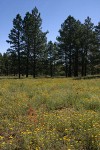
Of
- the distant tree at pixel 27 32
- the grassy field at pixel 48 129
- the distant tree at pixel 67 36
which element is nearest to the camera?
the grassy field at pixel 48 129

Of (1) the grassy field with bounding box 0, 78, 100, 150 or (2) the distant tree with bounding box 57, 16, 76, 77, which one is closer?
(1) the grassy field with bounding box 0, 78, 100, 150

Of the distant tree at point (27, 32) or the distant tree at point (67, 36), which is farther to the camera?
the distant tree at point (67, 36)

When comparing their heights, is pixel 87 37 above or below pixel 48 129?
above

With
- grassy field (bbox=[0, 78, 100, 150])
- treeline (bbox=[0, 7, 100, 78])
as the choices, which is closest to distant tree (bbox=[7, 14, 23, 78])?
treeline (bbox=[0, 7, 100, 78])

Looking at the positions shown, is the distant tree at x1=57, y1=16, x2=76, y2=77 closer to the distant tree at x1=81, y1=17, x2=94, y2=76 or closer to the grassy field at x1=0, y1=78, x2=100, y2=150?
the distant tree at x1=81, y1=17, x2=94, y2=76

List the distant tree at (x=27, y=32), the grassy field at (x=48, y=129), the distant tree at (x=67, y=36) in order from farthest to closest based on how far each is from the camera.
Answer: the distant tree at (x=67, y=36) → the distant tree at (x=27, y=32) → the grassy field at (x=48, y=129)

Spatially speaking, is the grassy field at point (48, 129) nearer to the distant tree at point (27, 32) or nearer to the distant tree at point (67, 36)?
the distant tree at point (27, 32)

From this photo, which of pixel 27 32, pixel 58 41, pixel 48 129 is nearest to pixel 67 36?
pixel 58 41

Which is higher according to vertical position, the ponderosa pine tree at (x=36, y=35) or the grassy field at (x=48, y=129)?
the ponderosa pine tree at (x=36, y=35)

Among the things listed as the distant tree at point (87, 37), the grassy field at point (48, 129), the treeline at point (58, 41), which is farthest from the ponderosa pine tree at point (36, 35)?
the grassy field at point (48, 129)

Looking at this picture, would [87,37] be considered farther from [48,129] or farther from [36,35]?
[48,129]

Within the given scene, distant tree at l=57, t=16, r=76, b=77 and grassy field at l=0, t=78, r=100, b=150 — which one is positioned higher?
distant tree at l=57, t=16, r=76, b=77

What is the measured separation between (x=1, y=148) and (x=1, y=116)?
334 cm

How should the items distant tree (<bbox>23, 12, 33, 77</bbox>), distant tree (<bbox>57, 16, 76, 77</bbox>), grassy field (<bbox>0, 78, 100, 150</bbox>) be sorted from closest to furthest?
grassy field (<bbox>0, 78, 100, 150</bbox>)
distant tree (<bbox>23, 12, 33, 77</bbox>)
distant tree (<bbox>57, 16, 76, 77</bbox>)
